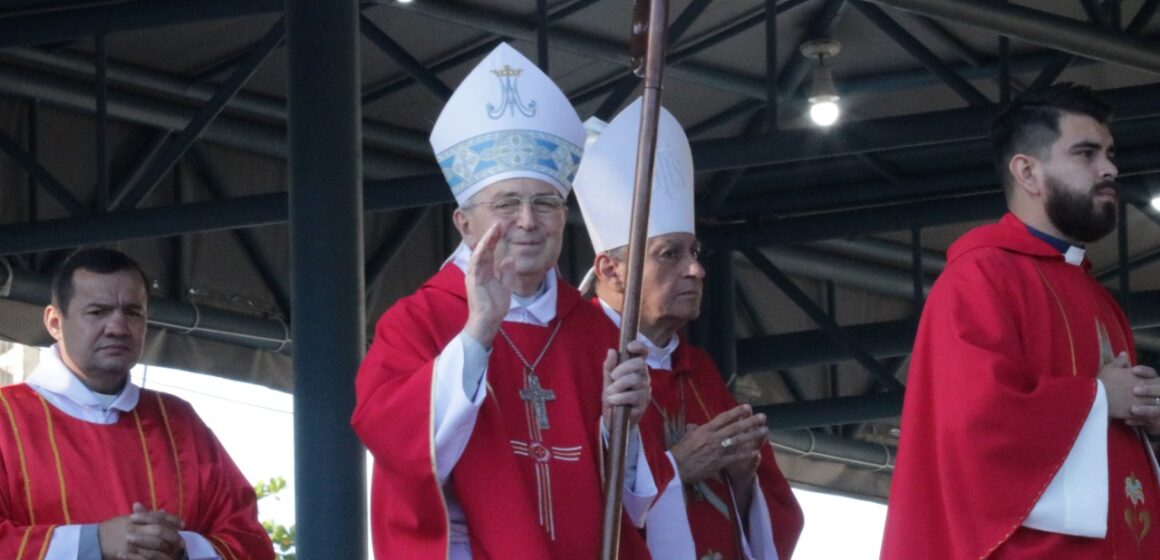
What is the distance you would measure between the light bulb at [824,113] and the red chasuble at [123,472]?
4.67 meters

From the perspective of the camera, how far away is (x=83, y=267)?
5039 millimetres

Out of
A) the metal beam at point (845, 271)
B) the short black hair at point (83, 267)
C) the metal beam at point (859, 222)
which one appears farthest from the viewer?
the metal beam at point (845, 271)

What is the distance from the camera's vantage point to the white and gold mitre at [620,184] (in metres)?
5.09

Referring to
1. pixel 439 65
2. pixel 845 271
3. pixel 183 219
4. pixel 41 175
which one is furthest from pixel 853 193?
pixel 41 175

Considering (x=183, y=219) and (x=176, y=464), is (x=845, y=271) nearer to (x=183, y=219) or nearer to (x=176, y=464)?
(x=183, y=219)

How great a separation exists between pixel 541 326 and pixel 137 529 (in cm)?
108

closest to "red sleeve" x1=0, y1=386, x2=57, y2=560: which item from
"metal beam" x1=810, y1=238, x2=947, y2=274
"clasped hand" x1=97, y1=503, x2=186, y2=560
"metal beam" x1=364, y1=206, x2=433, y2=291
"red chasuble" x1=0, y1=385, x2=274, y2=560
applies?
"red chasuble" x1=0, y1=385, x2=274, y2=560

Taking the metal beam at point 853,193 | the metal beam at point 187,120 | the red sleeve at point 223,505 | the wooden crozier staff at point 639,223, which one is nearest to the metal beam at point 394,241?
the metal beam at point 187,120

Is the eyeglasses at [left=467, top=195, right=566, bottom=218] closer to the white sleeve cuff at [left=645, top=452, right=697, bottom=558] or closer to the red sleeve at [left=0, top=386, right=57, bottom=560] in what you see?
the white sleeve cuff at [left=645, top=452, right=697, bottom=558]

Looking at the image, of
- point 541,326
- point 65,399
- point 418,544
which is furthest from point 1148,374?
point 65,399

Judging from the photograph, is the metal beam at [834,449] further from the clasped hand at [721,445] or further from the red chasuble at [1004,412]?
the red chasuble at [1004,412]

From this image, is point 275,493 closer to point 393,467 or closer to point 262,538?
point 262,538

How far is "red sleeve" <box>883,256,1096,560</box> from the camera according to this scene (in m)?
4.29

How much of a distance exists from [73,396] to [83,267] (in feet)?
1.03
